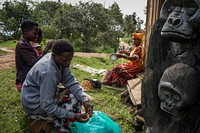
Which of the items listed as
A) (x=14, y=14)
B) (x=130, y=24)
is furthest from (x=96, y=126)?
(x=14, y=14)

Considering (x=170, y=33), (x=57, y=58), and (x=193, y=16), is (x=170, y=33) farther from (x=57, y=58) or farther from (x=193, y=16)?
(x=57, y=58)

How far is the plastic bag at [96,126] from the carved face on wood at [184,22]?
6.44 feet

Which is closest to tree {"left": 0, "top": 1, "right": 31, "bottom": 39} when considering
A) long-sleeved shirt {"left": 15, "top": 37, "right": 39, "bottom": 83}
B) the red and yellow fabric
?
the red and yellow fabric

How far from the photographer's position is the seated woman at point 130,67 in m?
5.95

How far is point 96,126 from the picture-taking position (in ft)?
9.48

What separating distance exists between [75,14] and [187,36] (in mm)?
13461

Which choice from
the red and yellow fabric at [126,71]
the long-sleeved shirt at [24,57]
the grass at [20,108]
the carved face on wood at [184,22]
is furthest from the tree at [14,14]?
the carved face on wood at [184,22]

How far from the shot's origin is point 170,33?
46.2 inches

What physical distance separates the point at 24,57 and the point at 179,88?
→ 2838mm

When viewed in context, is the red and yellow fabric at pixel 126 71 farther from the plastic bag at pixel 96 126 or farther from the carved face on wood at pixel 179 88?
the carved face on wood at pixel 179 88

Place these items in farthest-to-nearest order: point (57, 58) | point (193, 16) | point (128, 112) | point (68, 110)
→ 1. point (128, 112)
2. point (68, 110)
3. point (57, 58)
4. point (193, 16)

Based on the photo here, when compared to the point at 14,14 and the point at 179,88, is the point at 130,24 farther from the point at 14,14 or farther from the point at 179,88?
the point at 179,88

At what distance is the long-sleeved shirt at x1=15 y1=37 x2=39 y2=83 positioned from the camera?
3.49 metres

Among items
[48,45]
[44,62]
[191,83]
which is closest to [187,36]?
[191,83]
